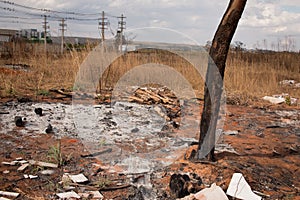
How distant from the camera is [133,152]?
3.31m

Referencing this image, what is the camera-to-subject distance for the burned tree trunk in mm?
2557

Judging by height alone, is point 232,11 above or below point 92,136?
above

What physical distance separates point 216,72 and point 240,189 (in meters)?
0.93

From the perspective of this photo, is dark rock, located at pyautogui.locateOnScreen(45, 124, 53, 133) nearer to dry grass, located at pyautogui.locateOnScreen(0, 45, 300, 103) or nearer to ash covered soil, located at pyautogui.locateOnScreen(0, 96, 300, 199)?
ash covered soil, located at pyautogui.locateOnScreen(0, 96, 300, 199)

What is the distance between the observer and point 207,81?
9.02ft

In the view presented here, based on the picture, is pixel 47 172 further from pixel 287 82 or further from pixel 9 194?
pixel 287 82

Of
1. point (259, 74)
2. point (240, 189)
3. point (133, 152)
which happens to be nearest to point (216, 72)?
point (240, 189)

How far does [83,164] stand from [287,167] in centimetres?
187

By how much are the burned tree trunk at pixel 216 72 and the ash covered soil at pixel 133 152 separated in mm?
190

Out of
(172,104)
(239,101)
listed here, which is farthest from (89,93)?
(239,101)

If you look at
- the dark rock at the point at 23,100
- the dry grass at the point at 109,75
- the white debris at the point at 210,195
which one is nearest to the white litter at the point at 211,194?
the white debris at the point at 210,195

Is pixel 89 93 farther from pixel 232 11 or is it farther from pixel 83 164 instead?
pixel 232 11

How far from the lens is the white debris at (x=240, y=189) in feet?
7.69

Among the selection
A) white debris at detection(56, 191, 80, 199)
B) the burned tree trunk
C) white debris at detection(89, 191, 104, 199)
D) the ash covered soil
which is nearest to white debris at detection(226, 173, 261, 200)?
the ash covered soil
